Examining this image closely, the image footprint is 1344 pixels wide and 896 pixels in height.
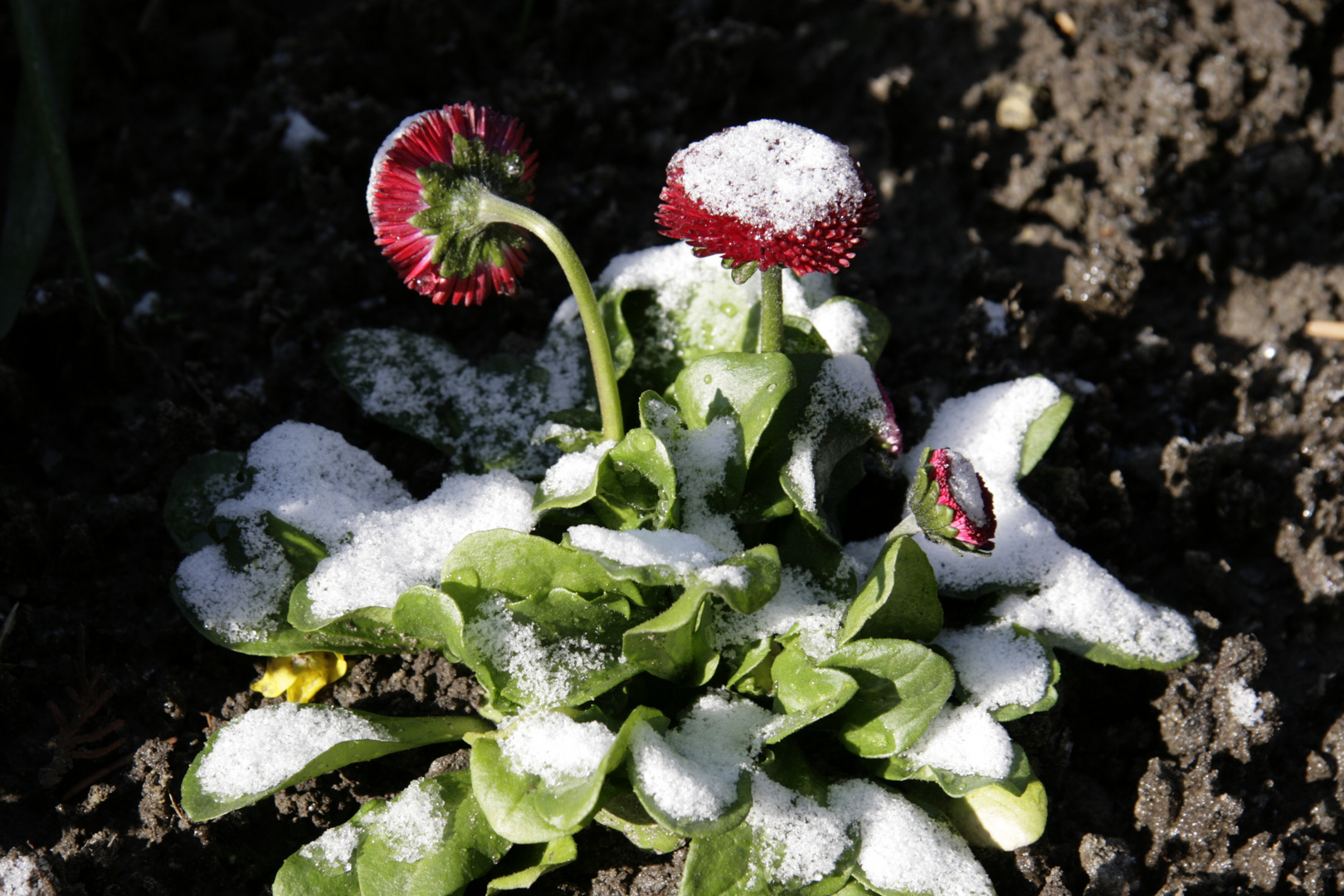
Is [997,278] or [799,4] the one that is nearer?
[997,278]

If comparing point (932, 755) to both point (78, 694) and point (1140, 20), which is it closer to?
point (78, 694)

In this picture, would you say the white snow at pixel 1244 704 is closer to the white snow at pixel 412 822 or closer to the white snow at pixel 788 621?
the white snow at pixel 788 621

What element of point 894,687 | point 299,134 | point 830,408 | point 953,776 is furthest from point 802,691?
point 299,134

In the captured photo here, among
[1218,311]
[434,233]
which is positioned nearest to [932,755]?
[434,233]

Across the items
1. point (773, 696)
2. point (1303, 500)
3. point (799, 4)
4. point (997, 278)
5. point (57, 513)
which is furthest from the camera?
point (799, 4)

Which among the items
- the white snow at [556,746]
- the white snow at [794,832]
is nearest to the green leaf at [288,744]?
the white snow at [556,746]

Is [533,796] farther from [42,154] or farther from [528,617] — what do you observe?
[42,154]

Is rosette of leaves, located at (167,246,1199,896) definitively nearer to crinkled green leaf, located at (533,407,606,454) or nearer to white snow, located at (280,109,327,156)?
crinkled green leaf, located at (533,407,606,454)
